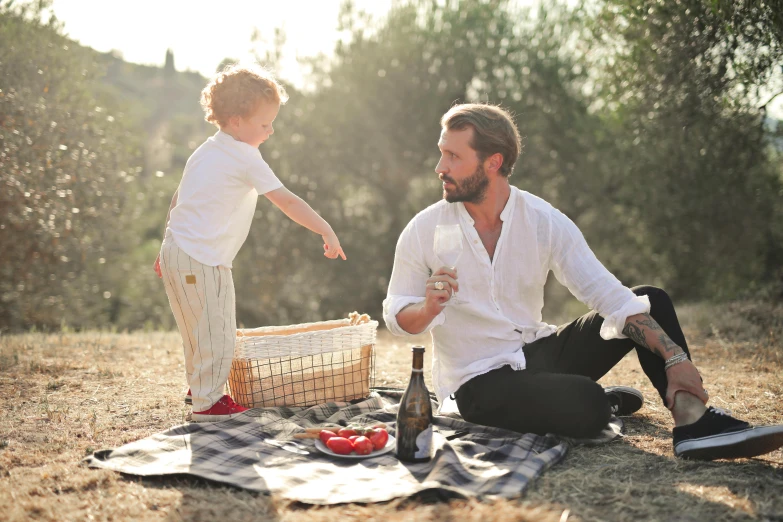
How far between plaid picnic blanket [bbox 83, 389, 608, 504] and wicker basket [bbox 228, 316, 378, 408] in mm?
330

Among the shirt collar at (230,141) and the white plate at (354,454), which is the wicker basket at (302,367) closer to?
the white plate at (354,454)

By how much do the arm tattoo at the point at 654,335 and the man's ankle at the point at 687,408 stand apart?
0.70 feet

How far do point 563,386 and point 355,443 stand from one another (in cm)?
117

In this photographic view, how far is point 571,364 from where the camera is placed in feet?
13.4

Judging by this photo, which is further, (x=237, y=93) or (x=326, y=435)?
(x=237, y=93)

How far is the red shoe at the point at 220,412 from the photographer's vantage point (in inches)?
164

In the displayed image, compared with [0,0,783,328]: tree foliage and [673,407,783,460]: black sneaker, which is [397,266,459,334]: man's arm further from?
[0,0,783,328]: tree foliage

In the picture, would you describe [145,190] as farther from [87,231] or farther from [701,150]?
[701,150]

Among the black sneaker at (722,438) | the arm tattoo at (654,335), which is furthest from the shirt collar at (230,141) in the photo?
the black sneaker at (722,438)

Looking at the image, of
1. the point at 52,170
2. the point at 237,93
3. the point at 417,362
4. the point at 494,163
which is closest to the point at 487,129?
the point at 494,163

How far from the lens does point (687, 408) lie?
3451 mm

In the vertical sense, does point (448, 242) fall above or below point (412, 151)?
below

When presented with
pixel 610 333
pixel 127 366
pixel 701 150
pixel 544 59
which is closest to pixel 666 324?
pixel 610 333

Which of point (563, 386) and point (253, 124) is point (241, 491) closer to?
point (563, 386)
